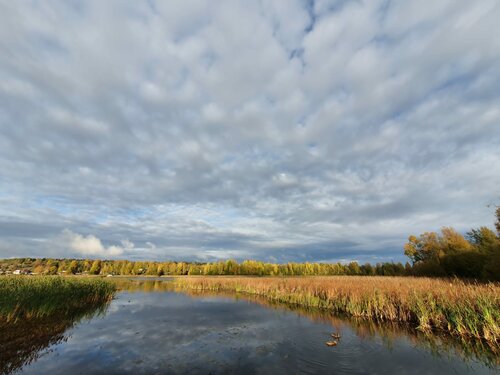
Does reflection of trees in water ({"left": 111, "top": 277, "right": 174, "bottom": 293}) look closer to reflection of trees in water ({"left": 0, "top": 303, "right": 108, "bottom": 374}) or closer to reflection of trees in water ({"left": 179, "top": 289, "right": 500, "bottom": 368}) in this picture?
reflection of trees in water ({"left": 0, "top": 303, "right": 108, "bottom": 374})

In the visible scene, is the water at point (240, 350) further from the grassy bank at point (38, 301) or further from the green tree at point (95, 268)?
the green tree at point (95, 268)

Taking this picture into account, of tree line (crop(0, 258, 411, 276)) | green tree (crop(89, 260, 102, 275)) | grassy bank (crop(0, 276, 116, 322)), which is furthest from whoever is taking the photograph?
green tree (crop(89, 260, 102, 275))

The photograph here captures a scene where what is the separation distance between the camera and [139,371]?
9422mm

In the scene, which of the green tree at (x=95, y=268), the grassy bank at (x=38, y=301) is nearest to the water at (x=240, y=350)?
the grassy bank at (x=38, y=301)

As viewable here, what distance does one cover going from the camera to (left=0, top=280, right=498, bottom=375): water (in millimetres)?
9820

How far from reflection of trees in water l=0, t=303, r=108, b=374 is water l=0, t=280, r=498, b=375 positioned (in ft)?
0.27

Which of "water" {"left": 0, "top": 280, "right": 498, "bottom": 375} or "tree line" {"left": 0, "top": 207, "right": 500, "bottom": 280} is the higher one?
"tree line" {"left": 0, "top": 207, "right": 500, "bottom": 280}

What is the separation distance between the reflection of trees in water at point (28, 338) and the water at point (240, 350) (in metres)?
0.08

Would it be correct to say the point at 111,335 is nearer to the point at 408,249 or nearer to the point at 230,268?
the point at 408,249

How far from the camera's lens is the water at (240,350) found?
982 cm

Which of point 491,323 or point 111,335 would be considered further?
point 111,335

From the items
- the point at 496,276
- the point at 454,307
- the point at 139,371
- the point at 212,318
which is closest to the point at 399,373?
the point at 454,307

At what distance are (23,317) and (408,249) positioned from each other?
90.6 m

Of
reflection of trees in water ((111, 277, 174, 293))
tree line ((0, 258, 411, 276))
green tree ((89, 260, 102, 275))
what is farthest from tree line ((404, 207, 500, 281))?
green tree ((89, 260, 102, 275))
